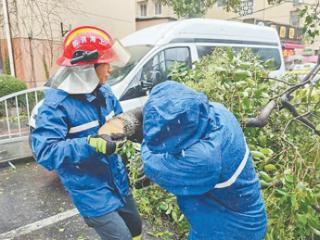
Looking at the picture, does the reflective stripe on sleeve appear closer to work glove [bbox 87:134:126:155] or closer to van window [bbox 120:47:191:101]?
work glove [bbox 87:134:126:155]

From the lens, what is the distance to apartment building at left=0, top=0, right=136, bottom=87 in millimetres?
9812

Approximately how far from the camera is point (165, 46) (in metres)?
5.64

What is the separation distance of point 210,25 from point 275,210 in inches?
220

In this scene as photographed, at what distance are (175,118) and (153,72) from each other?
12.7 feet

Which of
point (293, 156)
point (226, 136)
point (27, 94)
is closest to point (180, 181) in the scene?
point (226, 136)

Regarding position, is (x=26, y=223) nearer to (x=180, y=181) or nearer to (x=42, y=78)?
(x=180, y=181)

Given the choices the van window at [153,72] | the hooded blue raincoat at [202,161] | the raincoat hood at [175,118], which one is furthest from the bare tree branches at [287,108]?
the van window at [153,72]

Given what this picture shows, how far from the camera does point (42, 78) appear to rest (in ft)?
35.3

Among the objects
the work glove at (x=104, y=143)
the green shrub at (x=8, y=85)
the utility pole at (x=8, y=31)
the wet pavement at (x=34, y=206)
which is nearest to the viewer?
the work glove at (x=104, y=143)

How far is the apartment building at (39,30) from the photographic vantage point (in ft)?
32.2

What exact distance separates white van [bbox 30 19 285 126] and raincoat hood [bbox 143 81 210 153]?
329cm

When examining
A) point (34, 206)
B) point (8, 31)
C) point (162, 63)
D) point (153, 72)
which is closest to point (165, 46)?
point (162, 63)

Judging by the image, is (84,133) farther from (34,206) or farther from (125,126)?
(34,206)

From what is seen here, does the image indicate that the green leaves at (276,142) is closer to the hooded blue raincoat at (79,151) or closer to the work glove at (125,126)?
the work glove at (125,126)
